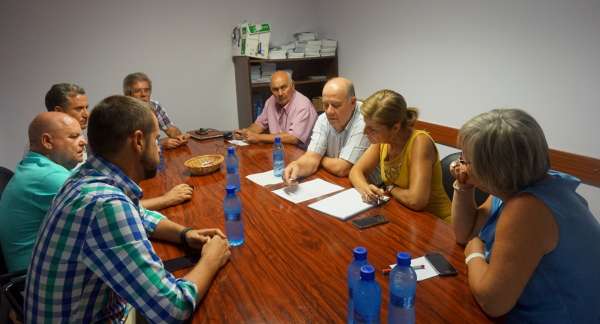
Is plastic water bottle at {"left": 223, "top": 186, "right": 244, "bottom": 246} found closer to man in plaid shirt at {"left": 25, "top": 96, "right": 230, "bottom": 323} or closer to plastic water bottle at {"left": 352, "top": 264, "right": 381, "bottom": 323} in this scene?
man in plaid shirt at {"left": 25, "top": 96, "right": 230, "bottom": 323}

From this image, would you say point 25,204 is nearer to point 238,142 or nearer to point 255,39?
point 238,142

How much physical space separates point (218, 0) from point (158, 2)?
2.12 ft

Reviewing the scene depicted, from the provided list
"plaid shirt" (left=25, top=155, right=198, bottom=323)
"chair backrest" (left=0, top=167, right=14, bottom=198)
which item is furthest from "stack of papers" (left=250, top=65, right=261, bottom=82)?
"plaid shirt" (left=25, top=155, right=198, bottom=323)

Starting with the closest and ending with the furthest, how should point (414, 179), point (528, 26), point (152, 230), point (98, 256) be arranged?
point (98, 256) → point (152, 230) → point (414, 179) → point (528, 26)

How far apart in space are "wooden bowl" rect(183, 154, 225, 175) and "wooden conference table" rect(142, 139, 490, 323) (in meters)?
0.26

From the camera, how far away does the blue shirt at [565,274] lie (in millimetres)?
973

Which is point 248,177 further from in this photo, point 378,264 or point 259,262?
point 378,264

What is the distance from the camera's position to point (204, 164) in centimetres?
243

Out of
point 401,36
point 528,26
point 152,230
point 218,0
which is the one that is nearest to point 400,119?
point 152,230

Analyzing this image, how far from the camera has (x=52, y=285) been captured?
1.03m

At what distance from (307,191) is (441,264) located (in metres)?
0.89

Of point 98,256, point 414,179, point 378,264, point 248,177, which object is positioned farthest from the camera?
point 248,177

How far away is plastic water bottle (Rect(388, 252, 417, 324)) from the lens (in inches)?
36.9

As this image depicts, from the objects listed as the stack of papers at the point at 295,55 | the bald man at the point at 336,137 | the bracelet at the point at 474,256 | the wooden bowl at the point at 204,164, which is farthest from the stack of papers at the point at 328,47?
the bracelet at the point at 474,256
